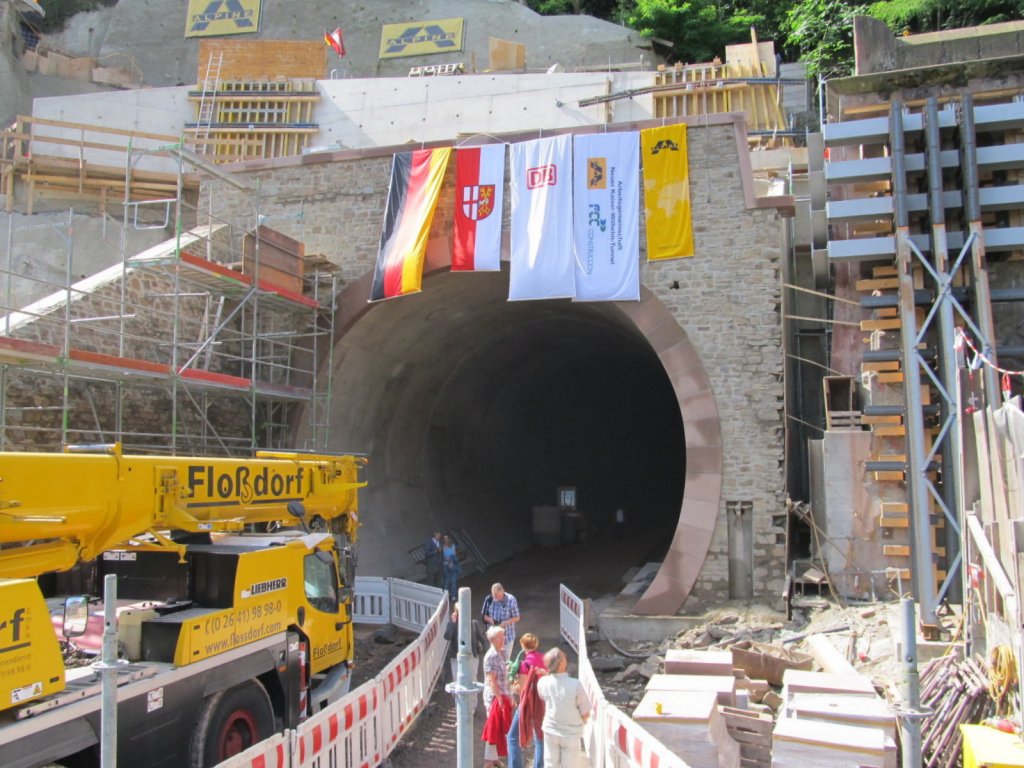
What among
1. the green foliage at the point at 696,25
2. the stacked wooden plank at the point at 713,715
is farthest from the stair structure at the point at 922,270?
the green foliage at the point at 696,25

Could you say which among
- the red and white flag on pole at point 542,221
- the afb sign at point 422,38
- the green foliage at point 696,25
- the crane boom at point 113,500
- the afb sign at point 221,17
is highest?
the afb sign at point 221,17

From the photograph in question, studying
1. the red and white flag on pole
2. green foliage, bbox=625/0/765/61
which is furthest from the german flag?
green foliage, bbox=625/0/765/61

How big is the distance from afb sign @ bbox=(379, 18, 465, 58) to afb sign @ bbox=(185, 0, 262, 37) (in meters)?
6.12

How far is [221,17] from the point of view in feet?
126

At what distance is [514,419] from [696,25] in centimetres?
1742

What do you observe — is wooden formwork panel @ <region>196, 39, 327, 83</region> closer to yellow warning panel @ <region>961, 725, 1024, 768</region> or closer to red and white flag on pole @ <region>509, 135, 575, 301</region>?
red and white flag on pole @ <region>509, 135, 575, 301</region>

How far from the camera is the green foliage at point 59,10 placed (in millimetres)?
39062

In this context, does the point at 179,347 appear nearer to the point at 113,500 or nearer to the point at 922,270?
the point at 113,500

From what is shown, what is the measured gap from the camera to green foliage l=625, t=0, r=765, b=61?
104 ft

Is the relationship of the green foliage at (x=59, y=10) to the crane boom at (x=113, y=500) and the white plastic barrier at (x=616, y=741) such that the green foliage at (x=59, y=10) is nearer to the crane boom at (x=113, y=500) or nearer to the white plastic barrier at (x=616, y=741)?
the crane boom at (x=113, y=500)

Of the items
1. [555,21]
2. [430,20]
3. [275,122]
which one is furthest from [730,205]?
[430,20]

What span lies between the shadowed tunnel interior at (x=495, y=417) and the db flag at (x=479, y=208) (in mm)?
610

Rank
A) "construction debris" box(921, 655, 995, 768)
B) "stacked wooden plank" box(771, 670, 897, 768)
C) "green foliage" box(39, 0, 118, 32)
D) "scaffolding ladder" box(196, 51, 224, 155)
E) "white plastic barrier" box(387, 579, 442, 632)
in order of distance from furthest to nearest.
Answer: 1. "green foliage" box(39, 0, 118, 32)
2. "scaffolding ladder" box(196, 51, 224, 155)
3. "white plastic barrier" box(387, 579, 442, 632)
4. "construction debris" box(921, 655, 995, 768)
5. "stacked wooden plank" box(771, 670, 897, 768)

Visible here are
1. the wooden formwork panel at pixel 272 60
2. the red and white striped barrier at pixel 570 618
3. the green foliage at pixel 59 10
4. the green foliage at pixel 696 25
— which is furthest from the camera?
the green foliage at pixel 59 10
